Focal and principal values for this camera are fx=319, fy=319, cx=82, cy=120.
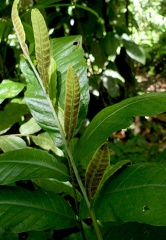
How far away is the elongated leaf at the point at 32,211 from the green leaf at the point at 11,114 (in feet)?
1.61

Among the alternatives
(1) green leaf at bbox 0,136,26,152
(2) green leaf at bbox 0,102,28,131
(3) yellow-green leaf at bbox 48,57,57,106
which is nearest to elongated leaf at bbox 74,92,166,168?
(3) yellow-green leaf at bbox 48,57,57,106

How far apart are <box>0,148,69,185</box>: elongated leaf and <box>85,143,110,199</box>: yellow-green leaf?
9 centimetres

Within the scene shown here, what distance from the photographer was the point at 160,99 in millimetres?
610

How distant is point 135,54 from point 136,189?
115 cm

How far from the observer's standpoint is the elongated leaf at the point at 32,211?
0.57 m

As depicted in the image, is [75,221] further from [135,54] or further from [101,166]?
[135,54]

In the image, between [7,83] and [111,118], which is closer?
[111,118]

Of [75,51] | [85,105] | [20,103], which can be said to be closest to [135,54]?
[20,103]

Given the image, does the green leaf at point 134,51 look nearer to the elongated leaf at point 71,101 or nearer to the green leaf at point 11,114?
the green leaf at point 11,114

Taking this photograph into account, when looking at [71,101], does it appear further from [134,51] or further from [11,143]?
[134,51]

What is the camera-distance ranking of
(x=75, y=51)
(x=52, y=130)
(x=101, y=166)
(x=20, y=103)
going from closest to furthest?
(x=101, y=166) < (x=52, y=130) < (x=75, y=51) < (x=20, y=103)

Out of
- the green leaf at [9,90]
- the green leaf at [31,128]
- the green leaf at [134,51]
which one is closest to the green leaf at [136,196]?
the green leaf at [9,90]

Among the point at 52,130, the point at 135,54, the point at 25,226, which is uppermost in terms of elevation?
the point at 52,130

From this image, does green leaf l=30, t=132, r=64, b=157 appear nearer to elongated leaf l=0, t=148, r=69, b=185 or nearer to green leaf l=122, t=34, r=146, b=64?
elongated leaf l=0, t=148, r=69, b=185
